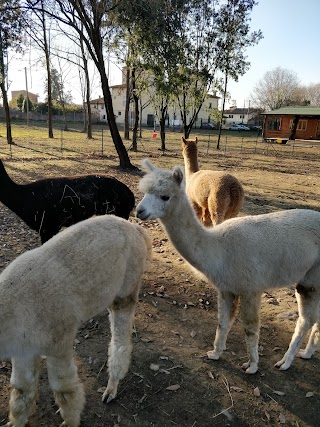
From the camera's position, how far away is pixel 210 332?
358 centimetres

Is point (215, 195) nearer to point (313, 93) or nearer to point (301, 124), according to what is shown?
point (301, 124)

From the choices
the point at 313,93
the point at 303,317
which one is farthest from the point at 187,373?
the point at 313,93

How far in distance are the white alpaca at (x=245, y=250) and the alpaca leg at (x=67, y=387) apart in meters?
1.20

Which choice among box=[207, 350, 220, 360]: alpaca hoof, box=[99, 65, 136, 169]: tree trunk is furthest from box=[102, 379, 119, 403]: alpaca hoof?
box=[99, 65, 136, 169]: tree trunk

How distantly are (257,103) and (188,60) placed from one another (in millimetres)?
58211

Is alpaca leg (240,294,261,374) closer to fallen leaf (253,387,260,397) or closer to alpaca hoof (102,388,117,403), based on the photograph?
fallen leaf (253,387,260,397)

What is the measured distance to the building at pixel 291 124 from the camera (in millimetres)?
32750

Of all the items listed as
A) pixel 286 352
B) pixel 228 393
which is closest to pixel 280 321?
pixel 286 352

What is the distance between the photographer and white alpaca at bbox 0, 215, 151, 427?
2010 millimetres

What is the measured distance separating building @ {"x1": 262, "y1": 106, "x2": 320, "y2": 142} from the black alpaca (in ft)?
101

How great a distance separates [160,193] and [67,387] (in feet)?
4.85

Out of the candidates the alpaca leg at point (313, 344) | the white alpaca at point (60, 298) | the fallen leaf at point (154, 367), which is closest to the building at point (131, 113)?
the alpaca leg at point (313, 344)

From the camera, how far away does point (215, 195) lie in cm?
561

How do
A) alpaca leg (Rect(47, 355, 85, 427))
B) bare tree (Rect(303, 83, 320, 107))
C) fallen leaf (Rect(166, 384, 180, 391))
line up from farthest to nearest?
bare tree (Rect(303, 83, 320, 107)) → fallen leaf (Rect(166, 384, 180, 391)) → alpaca leg (Rect(47, 355, 85, 427))
